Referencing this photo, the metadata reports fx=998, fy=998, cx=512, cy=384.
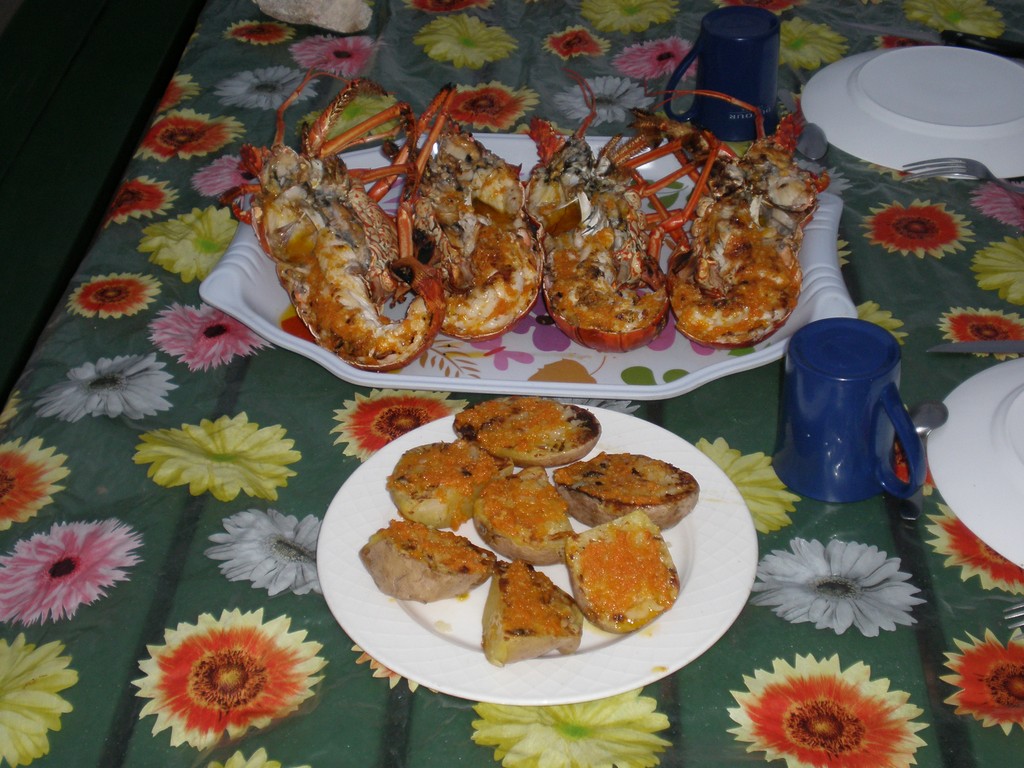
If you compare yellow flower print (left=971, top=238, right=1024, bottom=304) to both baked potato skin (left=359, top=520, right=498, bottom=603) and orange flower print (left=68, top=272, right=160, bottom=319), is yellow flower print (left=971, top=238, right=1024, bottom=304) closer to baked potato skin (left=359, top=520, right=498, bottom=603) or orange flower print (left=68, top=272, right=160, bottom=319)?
baked potato skin (left=359, top=520, right=498, bottom=603)

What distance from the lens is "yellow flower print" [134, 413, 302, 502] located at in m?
1.49

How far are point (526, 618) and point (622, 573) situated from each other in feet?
0.44

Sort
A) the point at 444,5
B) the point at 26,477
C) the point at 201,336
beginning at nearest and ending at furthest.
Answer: the point at 26,477
the point at 201,336
the point at 444,5

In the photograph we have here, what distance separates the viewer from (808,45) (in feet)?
7.91

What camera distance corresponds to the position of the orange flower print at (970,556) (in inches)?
50.1

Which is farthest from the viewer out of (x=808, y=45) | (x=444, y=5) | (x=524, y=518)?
(x=444, y=5)

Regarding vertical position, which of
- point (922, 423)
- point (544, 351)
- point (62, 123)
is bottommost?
point (62, 123)

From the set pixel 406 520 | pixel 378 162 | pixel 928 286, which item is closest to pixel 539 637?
pixel 406 520

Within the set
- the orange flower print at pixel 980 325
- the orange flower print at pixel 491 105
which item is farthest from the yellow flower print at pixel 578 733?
the orange flower print at pixel 491 105

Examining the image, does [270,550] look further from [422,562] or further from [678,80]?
[678,80]

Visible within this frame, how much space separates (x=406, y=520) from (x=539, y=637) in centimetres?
26

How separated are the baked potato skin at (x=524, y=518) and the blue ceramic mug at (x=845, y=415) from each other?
0.35m

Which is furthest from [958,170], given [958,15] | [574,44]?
[574,44]

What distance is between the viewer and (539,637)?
1.11m
